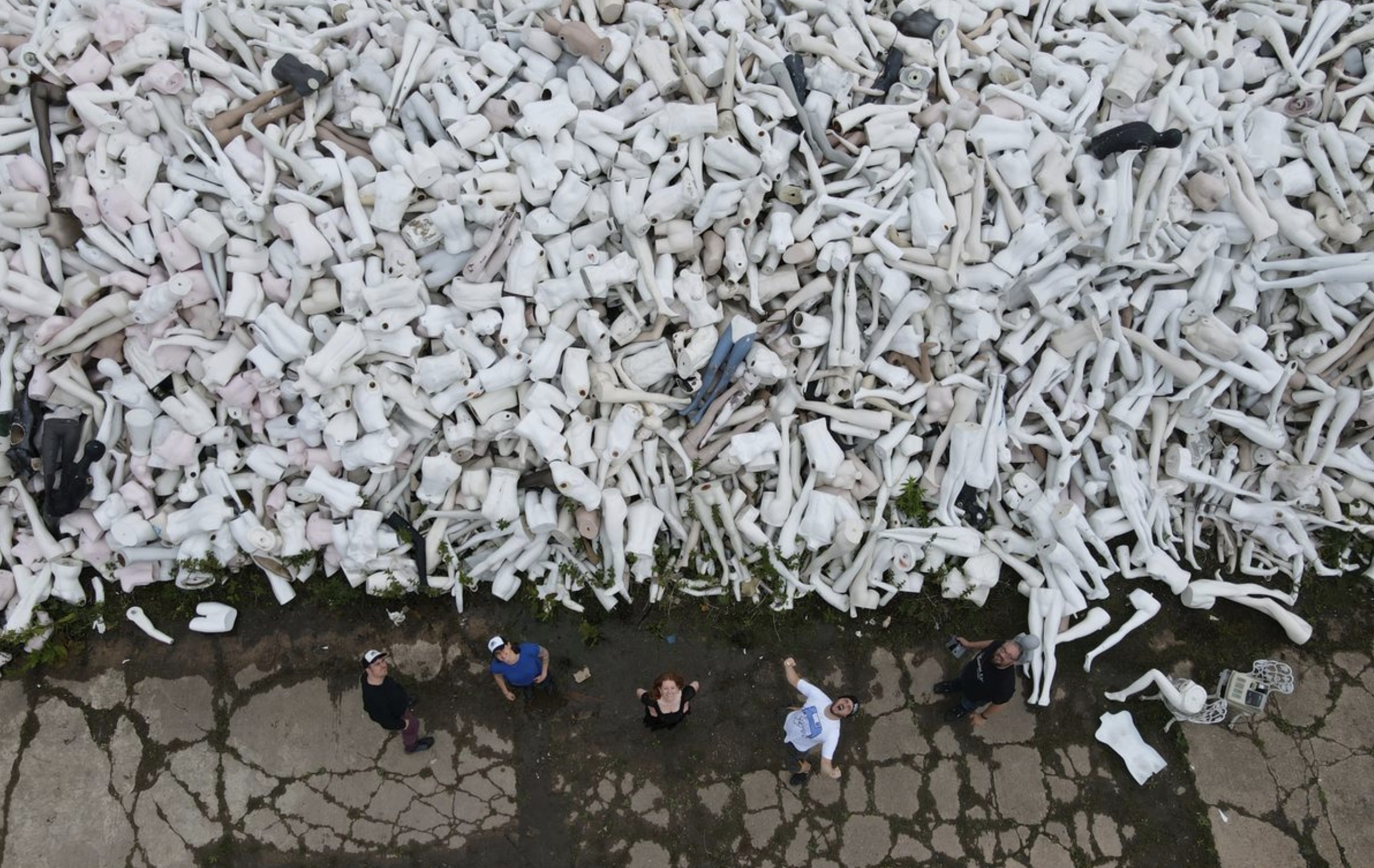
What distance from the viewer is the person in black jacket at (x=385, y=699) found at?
3979 mm

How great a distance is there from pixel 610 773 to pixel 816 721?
1158 millimetres

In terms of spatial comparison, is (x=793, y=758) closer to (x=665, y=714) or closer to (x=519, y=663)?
(x=665, y=714)

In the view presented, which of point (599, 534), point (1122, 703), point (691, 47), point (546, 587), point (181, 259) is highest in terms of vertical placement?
point (691, 47)

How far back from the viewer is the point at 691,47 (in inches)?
183

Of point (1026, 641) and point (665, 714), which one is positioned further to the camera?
point (1026, 641)

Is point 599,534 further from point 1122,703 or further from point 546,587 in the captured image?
point 1122,703

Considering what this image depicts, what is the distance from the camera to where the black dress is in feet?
13.8

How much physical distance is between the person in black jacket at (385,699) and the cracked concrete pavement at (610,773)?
8.8 inches

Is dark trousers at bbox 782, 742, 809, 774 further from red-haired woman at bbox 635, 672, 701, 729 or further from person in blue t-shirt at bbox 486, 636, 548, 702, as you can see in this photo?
person in blue t-shirt at bbox 486, 636, 548, 702

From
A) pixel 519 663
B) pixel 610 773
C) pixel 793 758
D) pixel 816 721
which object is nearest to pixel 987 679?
pixel 816 721

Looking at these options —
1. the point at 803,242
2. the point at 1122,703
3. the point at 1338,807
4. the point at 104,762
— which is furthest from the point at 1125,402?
the point at 104,762

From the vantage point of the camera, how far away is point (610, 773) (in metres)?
4.40

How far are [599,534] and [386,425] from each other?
126 centimetres

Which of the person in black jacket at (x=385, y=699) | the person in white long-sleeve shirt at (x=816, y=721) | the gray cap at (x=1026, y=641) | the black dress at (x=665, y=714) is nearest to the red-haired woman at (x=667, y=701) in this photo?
the black dress at (x=665, y=714)
